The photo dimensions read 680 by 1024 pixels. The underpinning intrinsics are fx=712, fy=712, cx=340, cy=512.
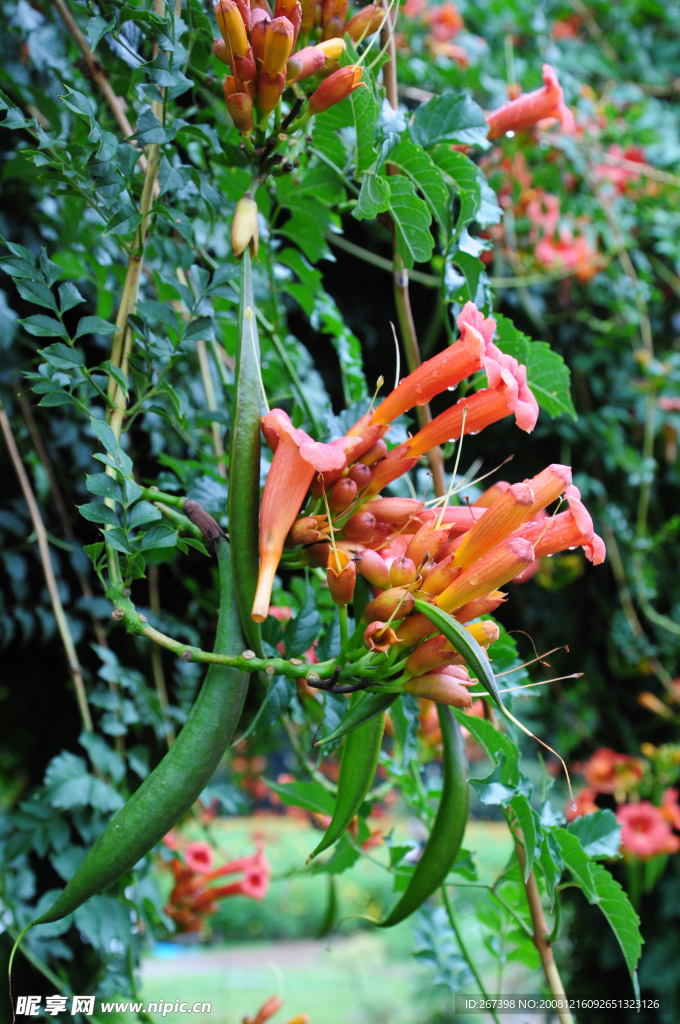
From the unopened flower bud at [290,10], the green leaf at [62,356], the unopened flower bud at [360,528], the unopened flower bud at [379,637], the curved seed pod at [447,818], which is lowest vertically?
the curved seed pod at [447,818]

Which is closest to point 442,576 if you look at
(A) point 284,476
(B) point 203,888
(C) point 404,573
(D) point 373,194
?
(C) point 404,573

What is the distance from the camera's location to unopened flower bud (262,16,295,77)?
53 cm

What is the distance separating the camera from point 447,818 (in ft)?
1.92

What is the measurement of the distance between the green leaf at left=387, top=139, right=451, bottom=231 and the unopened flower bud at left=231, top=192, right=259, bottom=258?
0.21m

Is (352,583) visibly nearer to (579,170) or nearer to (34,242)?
(34,242)

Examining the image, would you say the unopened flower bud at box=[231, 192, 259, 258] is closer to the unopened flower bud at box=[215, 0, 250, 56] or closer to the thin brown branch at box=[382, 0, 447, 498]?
the unopened flower bud at box=[215, 0, 250, 56]

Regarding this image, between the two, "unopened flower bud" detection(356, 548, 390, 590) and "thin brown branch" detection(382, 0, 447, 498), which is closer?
"unopened flower bud" detection(356, 548, 390, 590)

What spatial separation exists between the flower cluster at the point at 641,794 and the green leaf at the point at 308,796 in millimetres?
1110

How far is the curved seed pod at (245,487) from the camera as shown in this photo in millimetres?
500

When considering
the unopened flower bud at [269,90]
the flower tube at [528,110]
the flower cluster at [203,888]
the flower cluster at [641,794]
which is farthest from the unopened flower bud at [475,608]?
the flower cluster at [641,794]

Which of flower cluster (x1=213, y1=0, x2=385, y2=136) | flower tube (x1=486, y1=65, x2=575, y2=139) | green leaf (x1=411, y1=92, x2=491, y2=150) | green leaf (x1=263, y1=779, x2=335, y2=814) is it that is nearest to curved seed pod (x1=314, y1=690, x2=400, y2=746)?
green leaf (x1=263, y1=779, x2=335, y2=814)

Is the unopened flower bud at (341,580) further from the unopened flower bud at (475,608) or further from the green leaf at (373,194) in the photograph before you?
the green leaf at (373,194)

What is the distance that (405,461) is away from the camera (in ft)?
2.00

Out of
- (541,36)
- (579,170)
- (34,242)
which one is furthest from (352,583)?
(541,36)
